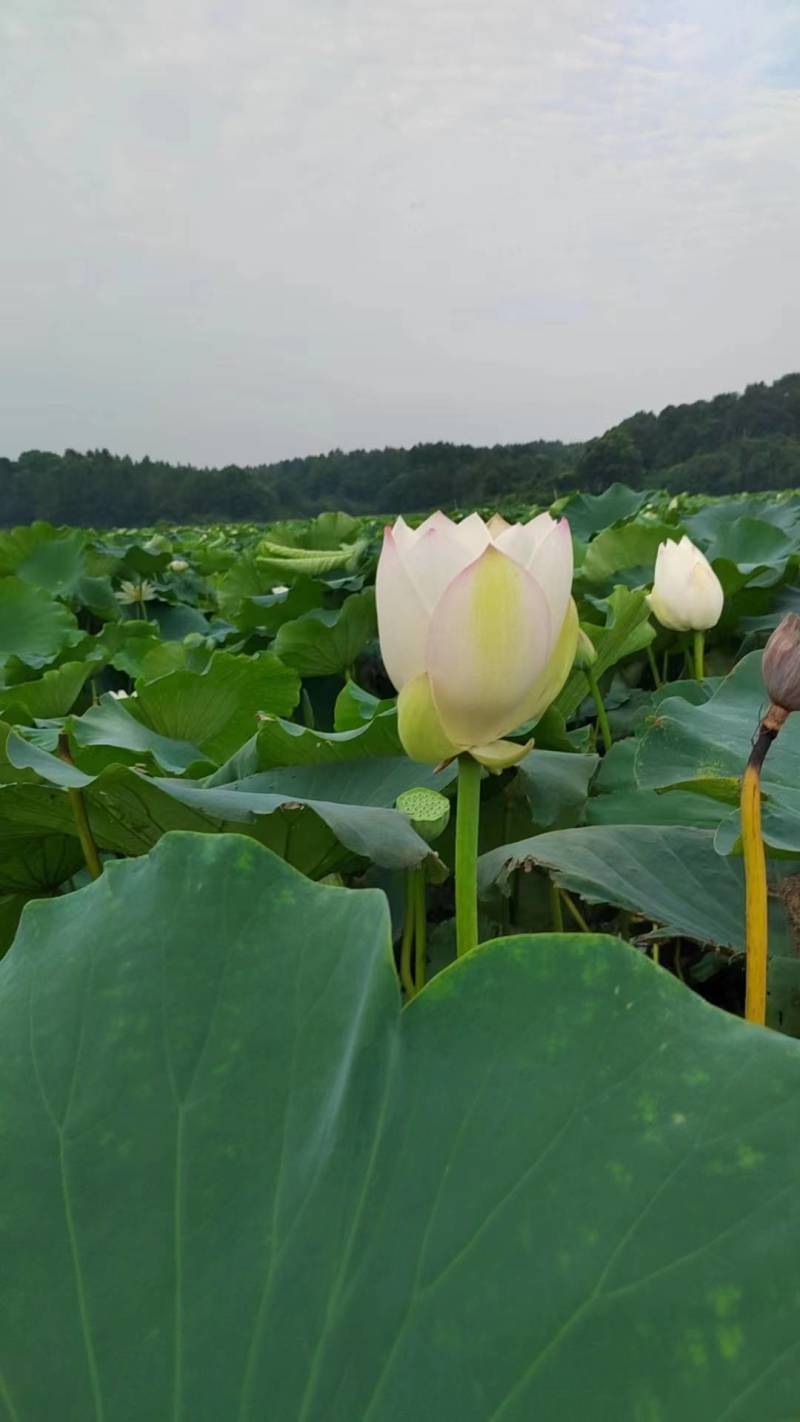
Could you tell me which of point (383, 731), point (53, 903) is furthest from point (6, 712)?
point (53, 903)

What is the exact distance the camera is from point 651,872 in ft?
2.23

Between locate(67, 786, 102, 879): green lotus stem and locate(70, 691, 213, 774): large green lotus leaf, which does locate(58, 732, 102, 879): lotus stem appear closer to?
locate(67, 786, 102, 879): green lotus stem

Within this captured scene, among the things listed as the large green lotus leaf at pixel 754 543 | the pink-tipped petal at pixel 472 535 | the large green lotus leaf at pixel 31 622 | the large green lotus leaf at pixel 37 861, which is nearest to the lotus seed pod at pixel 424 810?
the pink-tipped petal at pixel 472 535

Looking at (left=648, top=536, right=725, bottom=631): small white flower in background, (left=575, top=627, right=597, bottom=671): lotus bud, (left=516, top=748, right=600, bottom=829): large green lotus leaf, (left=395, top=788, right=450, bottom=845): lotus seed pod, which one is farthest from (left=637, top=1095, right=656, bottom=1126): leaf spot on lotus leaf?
(left=648, top=536, right=725, bottom=631): small white flower in background

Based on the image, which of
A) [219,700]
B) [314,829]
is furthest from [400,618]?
[219,700]

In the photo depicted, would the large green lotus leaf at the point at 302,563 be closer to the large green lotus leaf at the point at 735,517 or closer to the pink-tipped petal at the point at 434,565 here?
the large green lotus leaf at the point at 735,517

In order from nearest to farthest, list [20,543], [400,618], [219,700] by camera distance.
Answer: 1. [400,618]
2. [219,700]
3. [20,543]

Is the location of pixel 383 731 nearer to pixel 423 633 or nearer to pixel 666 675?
pixel 423 633

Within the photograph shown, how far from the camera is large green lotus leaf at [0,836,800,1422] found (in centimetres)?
30

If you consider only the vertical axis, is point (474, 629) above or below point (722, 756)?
above

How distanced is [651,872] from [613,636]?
0.64 metres

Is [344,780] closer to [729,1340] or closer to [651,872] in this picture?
[651,872]

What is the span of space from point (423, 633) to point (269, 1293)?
0.31m

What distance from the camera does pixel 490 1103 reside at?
13.8 inches
